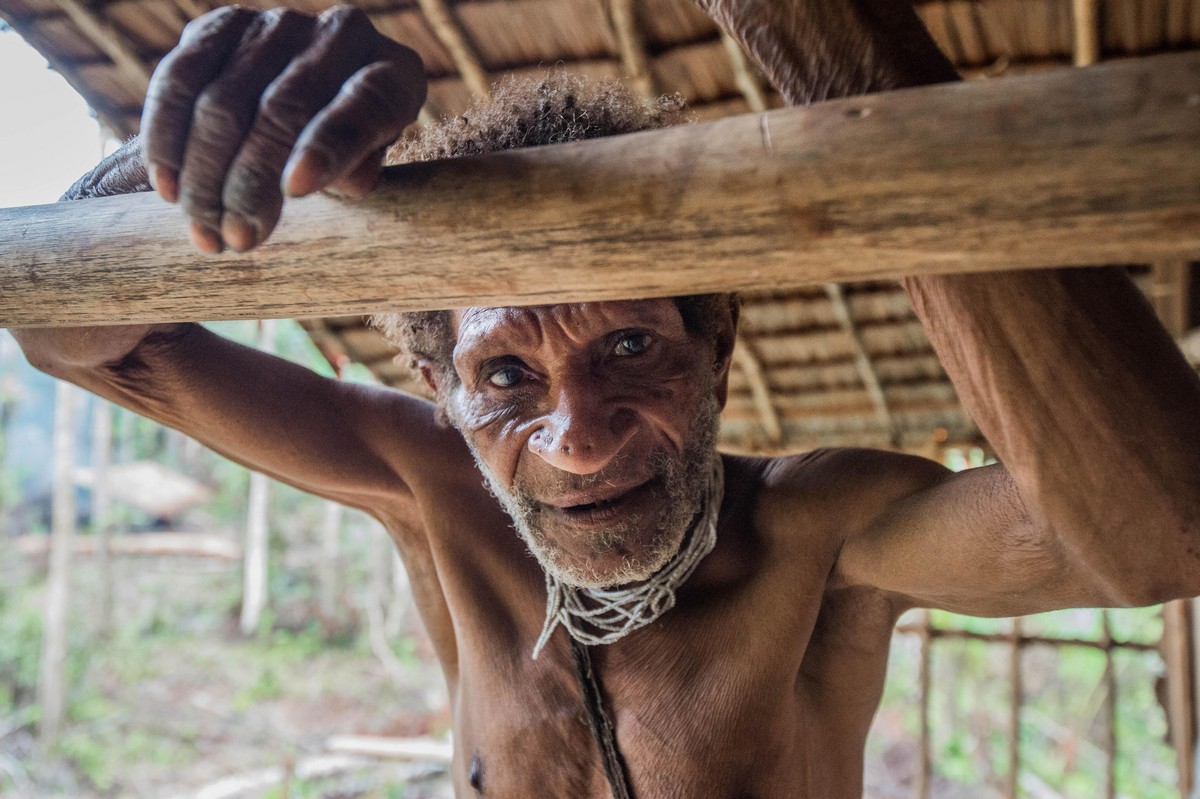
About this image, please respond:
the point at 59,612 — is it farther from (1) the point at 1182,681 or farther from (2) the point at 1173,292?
(2) the point at 1173,292

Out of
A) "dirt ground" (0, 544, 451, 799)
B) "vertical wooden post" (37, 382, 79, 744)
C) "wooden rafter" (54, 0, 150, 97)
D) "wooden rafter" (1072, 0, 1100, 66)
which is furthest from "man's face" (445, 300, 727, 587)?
"vertical wooden post" (37, 382, 79, 744)

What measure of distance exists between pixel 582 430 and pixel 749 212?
76cm

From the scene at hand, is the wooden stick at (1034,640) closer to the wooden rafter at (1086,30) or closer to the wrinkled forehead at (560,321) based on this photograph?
the wooden rafter at (1086,30)

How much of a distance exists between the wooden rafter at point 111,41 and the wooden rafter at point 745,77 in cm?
193

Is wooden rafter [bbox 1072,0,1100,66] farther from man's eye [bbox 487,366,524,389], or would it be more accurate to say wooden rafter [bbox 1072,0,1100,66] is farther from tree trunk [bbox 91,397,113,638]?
tree trunk [bbox 91,397,113,638]

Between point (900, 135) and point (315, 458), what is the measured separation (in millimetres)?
1533

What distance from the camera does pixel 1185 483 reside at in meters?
1.07

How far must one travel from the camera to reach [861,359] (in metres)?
4.26

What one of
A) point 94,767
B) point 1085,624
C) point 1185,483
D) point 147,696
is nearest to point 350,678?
point 147,696

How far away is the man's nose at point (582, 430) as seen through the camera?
1.59m

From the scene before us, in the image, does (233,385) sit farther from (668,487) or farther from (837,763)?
(837,763)

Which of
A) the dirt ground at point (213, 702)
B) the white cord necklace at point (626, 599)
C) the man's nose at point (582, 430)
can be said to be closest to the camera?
the man's nose at point (582, 430)

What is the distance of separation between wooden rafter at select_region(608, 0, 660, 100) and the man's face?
150cm

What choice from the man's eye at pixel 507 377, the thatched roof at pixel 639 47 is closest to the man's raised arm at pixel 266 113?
the man's eye at pixel 507 377
